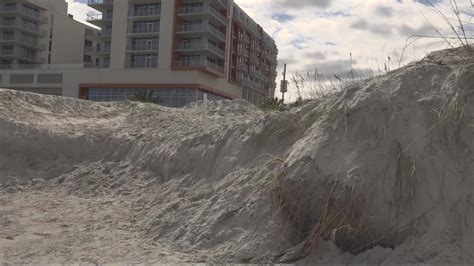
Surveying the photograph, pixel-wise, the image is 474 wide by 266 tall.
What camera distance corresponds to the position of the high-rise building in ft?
248

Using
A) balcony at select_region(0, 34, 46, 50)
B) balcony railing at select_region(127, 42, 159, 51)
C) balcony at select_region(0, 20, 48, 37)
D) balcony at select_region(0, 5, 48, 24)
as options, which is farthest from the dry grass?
balcony at select_region(0, 5, 48, 24)

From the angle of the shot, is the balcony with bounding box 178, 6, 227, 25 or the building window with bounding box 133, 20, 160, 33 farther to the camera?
the building window with bounding box 133, 20, 160, 33

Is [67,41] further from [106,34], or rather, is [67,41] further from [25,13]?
[106,34]

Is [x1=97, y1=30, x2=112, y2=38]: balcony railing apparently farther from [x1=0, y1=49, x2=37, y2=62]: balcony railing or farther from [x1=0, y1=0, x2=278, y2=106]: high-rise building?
[x1=0, y1=49, x2=37, y2=62]: balcony railing

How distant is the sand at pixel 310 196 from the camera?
208 inches

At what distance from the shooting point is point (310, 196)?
18.2ft

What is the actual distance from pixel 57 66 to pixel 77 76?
6.53 m

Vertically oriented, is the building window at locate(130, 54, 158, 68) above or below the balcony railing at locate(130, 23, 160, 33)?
below

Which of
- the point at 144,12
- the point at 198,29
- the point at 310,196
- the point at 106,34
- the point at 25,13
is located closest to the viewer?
the point at 310,196

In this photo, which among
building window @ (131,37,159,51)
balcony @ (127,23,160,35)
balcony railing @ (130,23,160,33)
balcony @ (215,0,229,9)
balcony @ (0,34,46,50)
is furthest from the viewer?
balcony @ (0,34,46,50)

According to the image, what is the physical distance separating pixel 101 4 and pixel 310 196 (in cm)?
8257

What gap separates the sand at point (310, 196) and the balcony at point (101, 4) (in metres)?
77.8

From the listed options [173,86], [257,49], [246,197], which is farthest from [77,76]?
[246,197]

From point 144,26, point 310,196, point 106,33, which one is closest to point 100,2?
point 106,33
